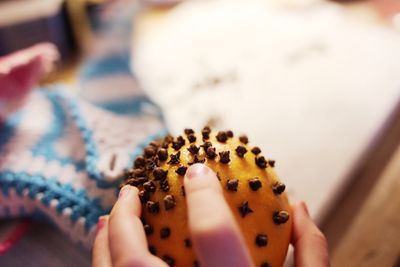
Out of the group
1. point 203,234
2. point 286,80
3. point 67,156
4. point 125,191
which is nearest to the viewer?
point 203,234

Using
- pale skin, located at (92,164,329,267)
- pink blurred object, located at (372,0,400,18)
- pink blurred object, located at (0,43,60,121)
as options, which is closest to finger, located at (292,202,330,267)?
pale skin, located at (92,164,329,267)

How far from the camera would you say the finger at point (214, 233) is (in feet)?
0.87

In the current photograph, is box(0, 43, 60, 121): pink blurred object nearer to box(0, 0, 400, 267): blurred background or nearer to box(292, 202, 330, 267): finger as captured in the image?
box(0, 0, 400, 267): blurred background

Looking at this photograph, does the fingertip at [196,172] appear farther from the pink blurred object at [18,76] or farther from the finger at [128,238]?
the pink blurred object at [18,76]

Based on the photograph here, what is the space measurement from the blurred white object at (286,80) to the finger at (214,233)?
0.32 meters

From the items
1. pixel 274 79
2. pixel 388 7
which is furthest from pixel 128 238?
→ pixel 388 7

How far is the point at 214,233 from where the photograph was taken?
26 cm

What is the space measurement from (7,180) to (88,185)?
0.10m

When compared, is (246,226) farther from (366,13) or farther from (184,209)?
(366,13)

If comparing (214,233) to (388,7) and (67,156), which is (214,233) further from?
(388,7)

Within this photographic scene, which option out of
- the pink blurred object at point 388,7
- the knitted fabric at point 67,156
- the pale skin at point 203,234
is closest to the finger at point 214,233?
the pale skin at point 203,234

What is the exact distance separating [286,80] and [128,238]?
2.10 ft

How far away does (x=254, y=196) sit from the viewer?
0.36 m

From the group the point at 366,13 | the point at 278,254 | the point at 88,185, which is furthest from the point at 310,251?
the point at 366,13
